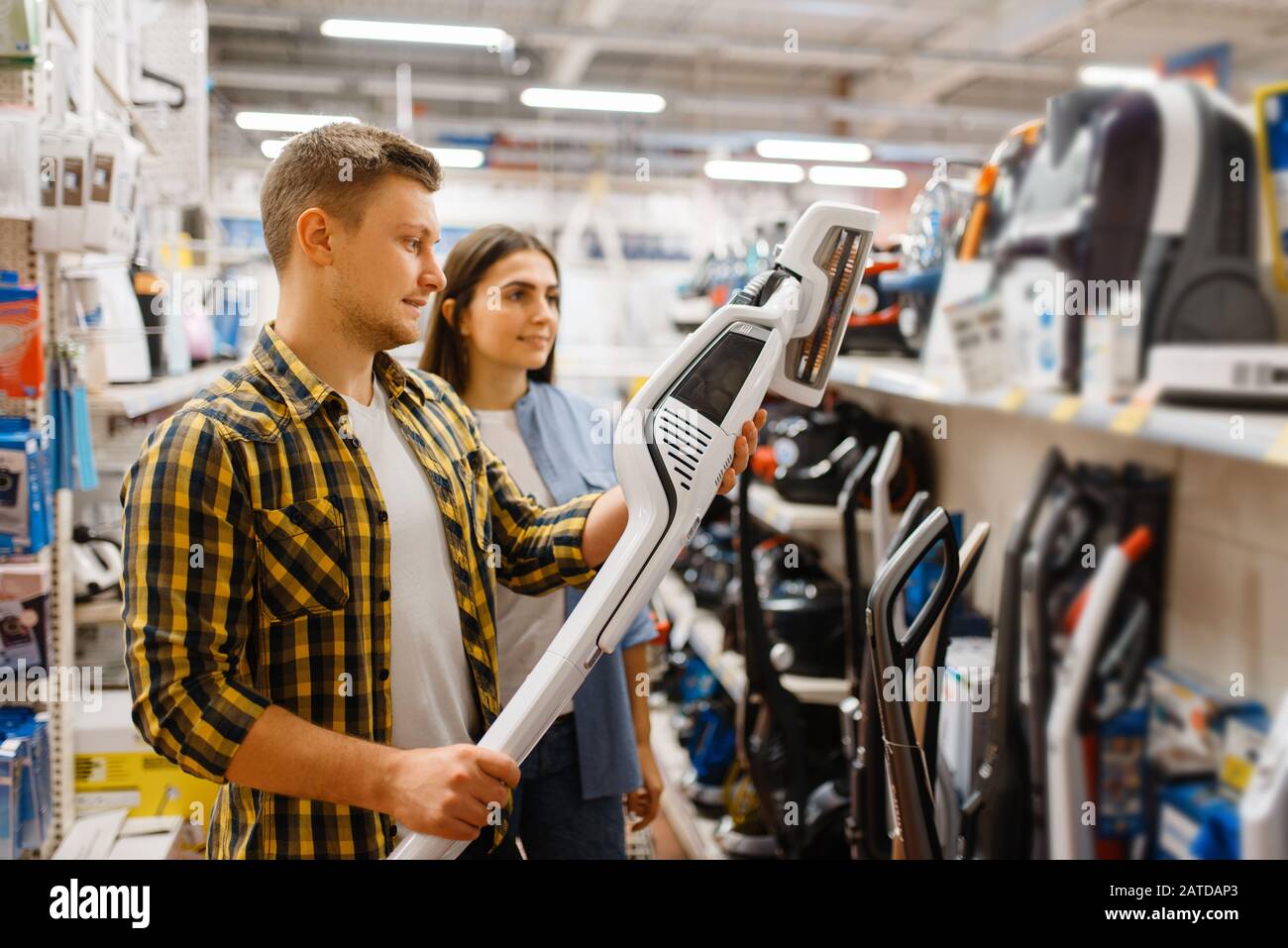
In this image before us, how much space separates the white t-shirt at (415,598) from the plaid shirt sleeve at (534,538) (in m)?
0.19

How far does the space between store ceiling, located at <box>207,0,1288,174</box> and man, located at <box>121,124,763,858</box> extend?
6048 millimetres

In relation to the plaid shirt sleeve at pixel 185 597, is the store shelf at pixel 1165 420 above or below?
above

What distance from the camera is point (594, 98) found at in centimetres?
770

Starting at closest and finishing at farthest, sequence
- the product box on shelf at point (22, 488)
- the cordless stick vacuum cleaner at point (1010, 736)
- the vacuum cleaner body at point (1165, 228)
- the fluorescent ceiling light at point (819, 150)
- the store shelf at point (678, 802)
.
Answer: the vacuum cleaner body at point (1165, 228)
the cordless stick vacuum cleaner at point (1010, 736)
the product box on shelf at point (22, 488)
the store shelf at point (678, 802)
the fluorescent ceiling light at point (819, 150)

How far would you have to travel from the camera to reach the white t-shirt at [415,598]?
1461 mm

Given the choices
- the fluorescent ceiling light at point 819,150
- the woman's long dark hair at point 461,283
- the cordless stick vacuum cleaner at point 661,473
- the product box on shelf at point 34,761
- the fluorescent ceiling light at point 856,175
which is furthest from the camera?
the fluorescent ceiling light at point 856,175

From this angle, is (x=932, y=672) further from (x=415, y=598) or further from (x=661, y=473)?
(x=415, y=598)

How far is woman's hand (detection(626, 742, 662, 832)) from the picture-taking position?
7.18 feet

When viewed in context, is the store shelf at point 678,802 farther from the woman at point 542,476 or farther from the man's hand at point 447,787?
the man's hand at point 447,787

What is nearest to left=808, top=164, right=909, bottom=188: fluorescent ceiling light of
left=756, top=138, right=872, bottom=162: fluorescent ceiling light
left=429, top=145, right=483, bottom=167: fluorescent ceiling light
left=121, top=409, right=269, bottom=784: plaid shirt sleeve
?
left=756, top=138, right=872, bottom=162: fluorescent ceiling light

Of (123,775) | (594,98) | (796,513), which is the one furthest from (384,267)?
(594,98)

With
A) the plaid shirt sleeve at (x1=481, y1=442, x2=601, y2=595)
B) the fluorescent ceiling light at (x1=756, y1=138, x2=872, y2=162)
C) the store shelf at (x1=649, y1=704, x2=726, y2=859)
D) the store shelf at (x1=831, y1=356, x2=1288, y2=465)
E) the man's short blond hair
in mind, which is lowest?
the store shelf at (x1=649, y1=704, x2=726, y2=859)

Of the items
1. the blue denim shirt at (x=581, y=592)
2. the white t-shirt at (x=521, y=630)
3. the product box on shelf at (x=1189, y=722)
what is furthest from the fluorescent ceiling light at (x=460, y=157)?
the product box on shelf at (x=1189, y=722)

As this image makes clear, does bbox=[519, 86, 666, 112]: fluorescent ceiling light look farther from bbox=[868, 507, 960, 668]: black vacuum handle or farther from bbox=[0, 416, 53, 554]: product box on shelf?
bbox=[868, 507, 960, 668]: black vacuum handle
